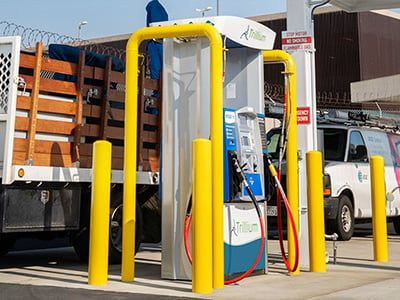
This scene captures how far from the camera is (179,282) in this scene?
710cm

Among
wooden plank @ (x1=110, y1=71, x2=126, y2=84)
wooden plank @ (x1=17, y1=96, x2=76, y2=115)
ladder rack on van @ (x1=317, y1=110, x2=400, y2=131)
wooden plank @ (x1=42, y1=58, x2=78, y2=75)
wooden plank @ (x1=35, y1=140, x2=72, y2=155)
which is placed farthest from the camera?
ladder rack on van @ (x1=317, y1=110, x2=400, y2=131)

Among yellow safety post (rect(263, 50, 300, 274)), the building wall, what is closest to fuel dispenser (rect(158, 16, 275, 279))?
yellow safety post (rect(263, 50, 300, 274))

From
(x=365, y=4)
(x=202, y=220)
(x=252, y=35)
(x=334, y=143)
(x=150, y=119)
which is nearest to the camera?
(x=202, y=220)

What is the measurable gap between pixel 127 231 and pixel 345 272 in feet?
9.52

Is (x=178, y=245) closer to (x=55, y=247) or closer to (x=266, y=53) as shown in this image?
(x=266, y=53)

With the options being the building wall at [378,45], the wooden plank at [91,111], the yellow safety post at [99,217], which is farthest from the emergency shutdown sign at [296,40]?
the building wall at [378,45]

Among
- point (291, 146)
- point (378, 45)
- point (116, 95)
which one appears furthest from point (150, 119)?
point (378, 45)

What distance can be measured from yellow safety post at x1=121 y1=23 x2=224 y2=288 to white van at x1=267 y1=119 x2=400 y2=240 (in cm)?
537

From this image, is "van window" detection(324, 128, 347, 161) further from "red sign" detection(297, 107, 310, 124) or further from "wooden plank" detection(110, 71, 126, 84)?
"wooden plank" detection(110, 71, 126, 84)

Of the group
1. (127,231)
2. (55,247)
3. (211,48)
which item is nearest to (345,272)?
(127,231)

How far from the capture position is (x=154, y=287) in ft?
21.9

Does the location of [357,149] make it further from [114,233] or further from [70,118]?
[70,118]

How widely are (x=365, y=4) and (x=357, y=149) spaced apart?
117 inches

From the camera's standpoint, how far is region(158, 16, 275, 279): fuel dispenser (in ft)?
23.6
